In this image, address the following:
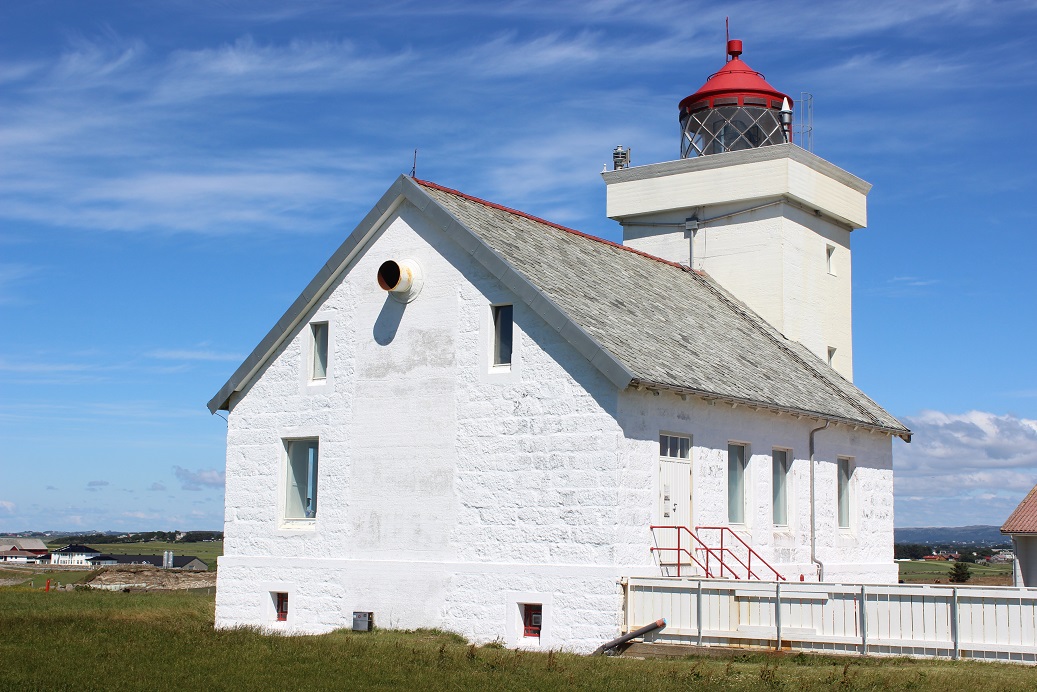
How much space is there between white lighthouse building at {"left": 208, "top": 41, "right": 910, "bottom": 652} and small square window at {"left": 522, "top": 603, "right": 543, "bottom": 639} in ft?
0.12

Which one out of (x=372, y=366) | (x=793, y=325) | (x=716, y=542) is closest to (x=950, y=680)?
(x=716, y=542)

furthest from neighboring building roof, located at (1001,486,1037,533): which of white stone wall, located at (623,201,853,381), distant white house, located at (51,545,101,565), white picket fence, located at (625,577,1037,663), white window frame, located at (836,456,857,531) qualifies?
distant white house, located at (51,545,101,565)

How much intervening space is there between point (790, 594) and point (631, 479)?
3208 mm

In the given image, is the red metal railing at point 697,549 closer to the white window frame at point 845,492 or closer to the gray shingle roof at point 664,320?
the gray shingle roof at point 664,320

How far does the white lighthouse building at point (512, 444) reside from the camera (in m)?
20.6

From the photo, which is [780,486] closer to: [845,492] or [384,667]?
[845,492]

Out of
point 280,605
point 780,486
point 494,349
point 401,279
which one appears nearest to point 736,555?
point 780,486

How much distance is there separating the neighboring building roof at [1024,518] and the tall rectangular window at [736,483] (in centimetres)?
1547

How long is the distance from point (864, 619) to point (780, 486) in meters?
7.34

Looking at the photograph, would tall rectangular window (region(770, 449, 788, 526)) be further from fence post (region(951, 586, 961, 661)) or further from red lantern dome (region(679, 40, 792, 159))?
red lantern dome (region(679, 40, 792, 159))

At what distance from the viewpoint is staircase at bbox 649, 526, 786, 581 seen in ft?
68.9

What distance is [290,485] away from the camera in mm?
24547

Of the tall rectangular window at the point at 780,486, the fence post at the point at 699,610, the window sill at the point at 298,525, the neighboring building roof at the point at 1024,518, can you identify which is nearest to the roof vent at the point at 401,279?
the window sill at the point at 298,525

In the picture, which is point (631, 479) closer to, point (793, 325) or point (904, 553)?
point (793, 325)
